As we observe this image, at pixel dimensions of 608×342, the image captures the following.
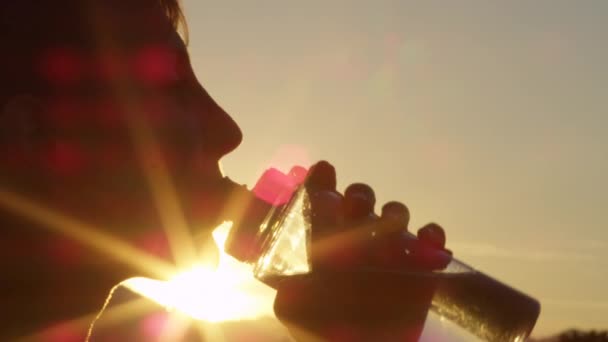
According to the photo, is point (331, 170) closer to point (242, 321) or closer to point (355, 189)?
point (355, 189)

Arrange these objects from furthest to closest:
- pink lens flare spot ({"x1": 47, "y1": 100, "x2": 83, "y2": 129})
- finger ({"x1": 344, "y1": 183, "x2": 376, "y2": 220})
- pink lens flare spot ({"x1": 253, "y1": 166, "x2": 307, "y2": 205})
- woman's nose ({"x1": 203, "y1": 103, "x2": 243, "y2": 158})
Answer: pink lens flare spot ({"x1": 253, "y1": 166, "x2": 307, "y2": 205}) < finger ({"x1": 344, "y1": 183, "x2": 376, "y2": 220}) < woman's nose ({"x1": 203, "y1": 103, "x2": 243, "y2": 158}) < pink lens flare spot ({"x1": 47, "y1": 100, "x2": 83, "y2": 129})

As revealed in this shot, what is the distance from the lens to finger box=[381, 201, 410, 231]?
2.48m

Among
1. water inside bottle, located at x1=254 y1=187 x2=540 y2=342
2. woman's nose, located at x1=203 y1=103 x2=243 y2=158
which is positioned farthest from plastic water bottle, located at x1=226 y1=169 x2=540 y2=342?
woman's nose, located at x1=203 y1=103 x2=243 y2=158

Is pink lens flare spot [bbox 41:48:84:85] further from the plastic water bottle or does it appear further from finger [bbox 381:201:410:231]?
finger [bbox 381:201:410:231]

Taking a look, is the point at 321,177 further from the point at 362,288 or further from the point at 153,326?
the point at 153,326

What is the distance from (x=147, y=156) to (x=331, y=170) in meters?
0.56

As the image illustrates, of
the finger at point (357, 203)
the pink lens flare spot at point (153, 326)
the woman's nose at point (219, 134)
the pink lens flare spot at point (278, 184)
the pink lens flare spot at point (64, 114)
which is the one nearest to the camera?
the pink lens flare spot at point (64, 114)

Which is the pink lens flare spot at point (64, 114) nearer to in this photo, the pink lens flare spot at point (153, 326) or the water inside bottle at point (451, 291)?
the water inside bottle at point (451, 291)

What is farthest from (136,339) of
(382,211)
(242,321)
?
(242,321)

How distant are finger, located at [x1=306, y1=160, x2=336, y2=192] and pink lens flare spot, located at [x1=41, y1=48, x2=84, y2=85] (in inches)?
27.9

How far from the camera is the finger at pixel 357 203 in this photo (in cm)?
241

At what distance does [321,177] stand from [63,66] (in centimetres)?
78

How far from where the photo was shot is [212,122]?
2279 mm

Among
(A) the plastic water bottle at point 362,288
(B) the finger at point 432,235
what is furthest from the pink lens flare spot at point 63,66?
(B) the finger at point 432,235
